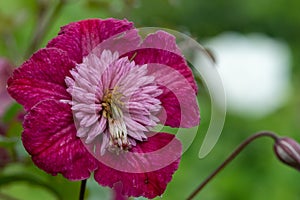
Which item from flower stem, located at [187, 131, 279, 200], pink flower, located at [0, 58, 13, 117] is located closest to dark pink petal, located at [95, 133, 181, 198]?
flower stem, located at [187, 131, 279, 200]

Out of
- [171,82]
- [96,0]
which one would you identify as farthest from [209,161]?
[171,82]

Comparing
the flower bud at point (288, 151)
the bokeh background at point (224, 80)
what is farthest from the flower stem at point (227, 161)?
the bokeh background at point (224, 80)

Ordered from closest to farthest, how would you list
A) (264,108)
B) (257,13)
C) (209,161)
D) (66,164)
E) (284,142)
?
(66,164) < (284,142) < (209,161) < (264,108) < (257,13)

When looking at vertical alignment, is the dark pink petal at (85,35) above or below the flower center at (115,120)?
above

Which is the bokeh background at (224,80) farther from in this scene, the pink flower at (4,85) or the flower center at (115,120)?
the flower center at (115,120)

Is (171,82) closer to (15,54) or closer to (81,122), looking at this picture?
(81,122)

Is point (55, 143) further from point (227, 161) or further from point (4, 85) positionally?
point (4, 85)

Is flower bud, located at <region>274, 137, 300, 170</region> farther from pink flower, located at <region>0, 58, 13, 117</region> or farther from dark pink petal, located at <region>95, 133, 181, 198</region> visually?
pink flower, located at <region>0, 58, 13, 117</region>

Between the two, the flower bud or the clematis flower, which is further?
the flower bud
